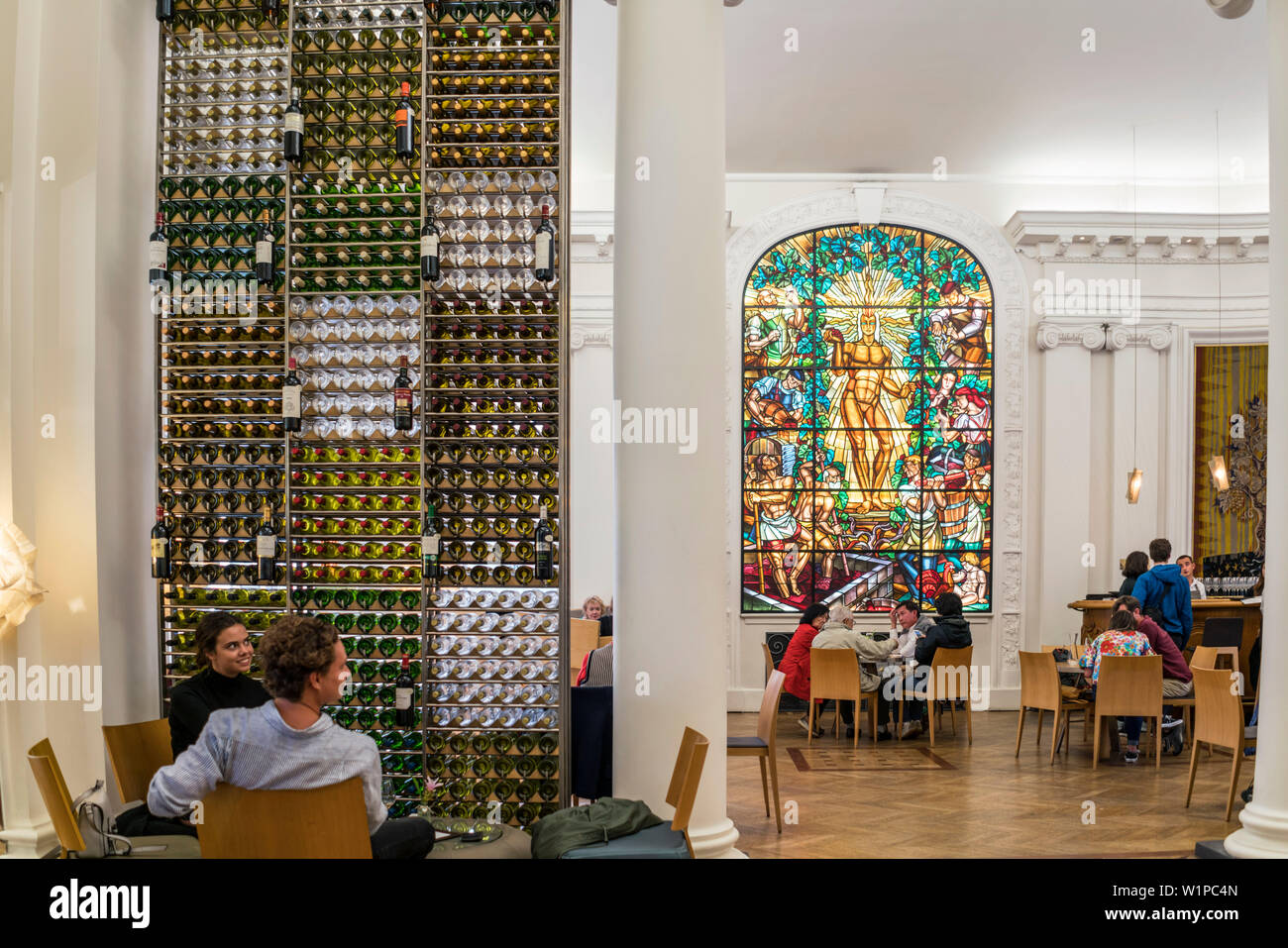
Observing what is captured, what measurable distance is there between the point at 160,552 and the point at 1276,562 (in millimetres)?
5219

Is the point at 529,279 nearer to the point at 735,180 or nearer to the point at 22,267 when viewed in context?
the point at 22,267

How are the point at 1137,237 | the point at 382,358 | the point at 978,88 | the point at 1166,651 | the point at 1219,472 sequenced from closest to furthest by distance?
the point at 382,358, the point at 1166,651, the point at 978,88, the point at 1219,472, the point at 1137,237

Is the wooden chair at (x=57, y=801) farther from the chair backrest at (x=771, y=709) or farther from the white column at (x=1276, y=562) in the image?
the white column at (x=1276, y=562)

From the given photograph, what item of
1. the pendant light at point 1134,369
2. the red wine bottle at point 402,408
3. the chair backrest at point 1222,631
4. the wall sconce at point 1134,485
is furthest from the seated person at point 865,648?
the red wine bottle at point 402,408

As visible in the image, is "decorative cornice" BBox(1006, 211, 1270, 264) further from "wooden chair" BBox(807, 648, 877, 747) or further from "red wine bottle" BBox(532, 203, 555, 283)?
"red wine bottle" BBox(532, 203, 555, 283)

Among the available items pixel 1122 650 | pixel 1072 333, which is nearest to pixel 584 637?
pixel 1122 650

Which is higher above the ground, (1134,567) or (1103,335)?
(1103,335)

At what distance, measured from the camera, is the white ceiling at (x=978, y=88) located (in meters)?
7.29

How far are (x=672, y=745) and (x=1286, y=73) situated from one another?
398cm

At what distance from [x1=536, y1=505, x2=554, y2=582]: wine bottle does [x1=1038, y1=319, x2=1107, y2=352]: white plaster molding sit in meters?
7.07

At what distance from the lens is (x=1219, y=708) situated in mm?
5617

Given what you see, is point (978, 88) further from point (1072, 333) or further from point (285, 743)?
point (285, 743)
